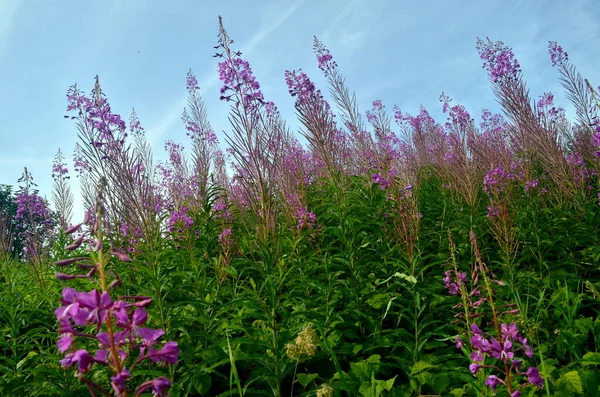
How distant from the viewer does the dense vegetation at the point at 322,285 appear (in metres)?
2.47

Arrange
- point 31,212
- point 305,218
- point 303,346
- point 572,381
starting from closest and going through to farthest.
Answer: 1. point 303,346
2. point 572,381
3. point 305,218
4. point 31,212

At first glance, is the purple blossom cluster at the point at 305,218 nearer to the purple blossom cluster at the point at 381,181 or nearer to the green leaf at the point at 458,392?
the purple blossom cluster at the point at 381,181

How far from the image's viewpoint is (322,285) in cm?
355

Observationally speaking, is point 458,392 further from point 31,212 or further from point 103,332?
point 31,212

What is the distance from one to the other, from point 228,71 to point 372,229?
217 centimetres

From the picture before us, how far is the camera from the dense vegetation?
8.11ft

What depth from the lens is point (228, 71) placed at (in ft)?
12.6

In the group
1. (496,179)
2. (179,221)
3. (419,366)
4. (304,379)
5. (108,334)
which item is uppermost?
(179,221)

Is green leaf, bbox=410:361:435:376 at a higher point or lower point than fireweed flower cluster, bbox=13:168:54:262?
lower

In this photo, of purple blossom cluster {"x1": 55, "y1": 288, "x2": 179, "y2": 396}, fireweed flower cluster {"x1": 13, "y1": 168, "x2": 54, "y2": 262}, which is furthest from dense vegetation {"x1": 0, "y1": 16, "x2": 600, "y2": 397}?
fireweed flower cluster {"x1": 13, "y1": 168, "x2": 54, "y2": 262}

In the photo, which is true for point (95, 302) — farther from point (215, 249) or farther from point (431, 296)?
point (215, 249)

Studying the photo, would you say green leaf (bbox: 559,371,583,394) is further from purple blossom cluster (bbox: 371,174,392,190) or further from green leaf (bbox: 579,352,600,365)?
purple blossom cluster (bbox: 371,174,392,190)

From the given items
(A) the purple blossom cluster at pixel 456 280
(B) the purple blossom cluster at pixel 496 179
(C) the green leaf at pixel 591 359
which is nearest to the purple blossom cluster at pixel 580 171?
(B) the purple blossom cluster at pixel 496 179

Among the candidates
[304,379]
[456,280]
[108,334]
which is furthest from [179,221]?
[108,334]
